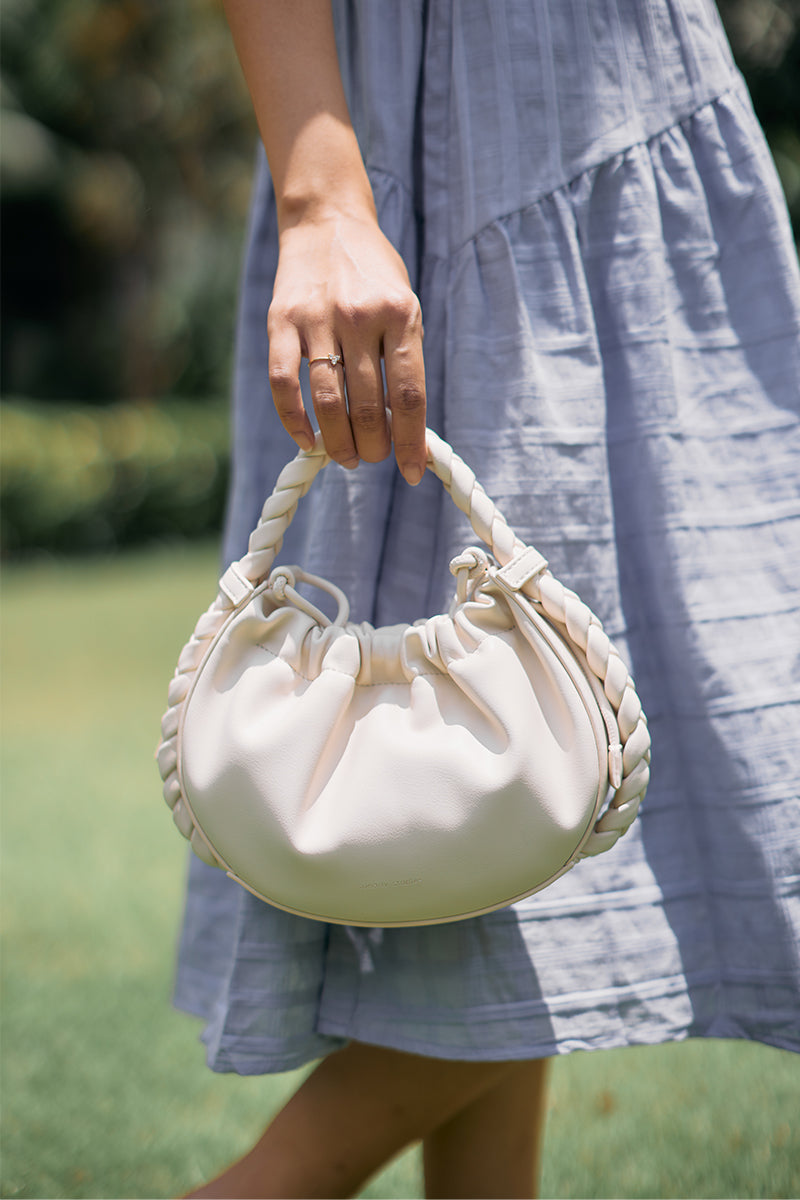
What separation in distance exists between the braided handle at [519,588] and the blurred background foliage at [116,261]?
26.5 feet

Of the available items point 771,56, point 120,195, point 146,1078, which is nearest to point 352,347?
point 146,1078

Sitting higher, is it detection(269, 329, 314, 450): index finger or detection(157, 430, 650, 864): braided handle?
detection(269, 329, 314, 450): index finger

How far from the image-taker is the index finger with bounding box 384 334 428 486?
0.78m

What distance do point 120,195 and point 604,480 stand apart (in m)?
12.1

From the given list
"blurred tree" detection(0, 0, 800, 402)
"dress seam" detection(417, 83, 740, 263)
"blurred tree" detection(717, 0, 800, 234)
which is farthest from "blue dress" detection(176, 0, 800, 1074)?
"blurred tree" detection(0, 0, 800, 402)

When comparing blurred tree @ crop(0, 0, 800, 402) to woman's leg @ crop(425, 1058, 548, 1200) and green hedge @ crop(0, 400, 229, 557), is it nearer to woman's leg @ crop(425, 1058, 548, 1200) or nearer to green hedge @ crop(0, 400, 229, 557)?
green hedge @ crop(0, 400, 229, 557)

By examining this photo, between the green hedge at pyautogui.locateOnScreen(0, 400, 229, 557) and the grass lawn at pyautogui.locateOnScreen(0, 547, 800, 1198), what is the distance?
18.8 ft

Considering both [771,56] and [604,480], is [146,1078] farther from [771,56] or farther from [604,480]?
[771,56]

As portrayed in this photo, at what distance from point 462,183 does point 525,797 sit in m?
0.51

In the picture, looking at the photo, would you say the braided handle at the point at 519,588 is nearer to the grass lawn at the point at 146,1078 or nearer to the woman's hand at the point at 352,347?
the woman's hand at the point at 352,347

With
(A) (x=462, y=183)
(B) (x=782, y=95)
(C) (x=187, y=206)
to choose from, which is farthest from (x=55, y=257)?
(A) (x=462, y=183)

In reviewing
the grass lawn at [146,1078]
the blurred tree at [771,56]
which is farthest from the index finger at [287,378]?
the blurred tree at [771,56]

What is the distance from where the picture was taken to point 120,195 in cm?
1194

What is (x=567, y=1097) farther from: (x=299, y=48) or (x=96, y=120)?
(x=96, y=120)
